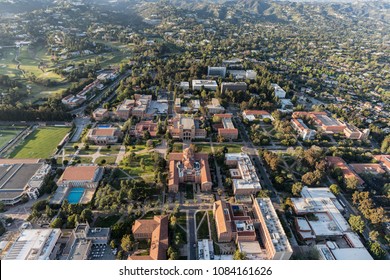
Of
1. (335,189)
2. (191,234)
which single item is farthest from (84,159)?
(335,189)

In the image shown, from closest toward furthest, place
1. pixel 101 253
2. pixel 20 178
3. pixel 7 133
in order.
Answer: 1. pixel 101 253
2. pixel 20 178
3. pixel 7 133

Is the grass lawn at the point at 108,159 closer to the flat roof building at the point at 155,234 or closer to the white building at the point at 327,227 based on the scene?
the flat roof building at the point at 155,234

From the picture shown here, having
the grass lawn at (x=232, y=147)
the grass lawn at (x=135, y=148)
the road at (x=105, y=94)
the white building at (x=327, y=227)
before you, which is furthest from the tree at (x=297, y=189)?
the road at (x=105, y=94)

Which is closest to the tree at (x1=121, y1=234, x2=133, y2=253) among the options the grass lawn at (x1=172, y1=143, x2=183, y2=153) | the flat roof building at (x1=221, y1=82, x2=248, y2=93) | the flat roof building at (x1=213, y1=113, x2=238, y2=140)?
the grass lawn at (x1=172, y1=143, x2=183, y2=153)

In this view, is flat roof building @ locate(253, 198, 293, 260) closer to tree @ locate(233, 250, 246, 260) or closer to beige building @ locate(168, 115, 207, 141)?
tree @ locate(233, 250, 246, 260)

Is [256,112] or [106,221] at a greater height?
[256,112]

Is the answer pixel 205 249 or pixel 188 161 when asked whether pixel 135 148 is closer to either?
pixel 188 161

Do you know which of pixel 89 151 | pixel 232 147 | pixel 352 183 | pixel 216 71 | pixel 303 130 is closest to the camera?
pixel 352 183
